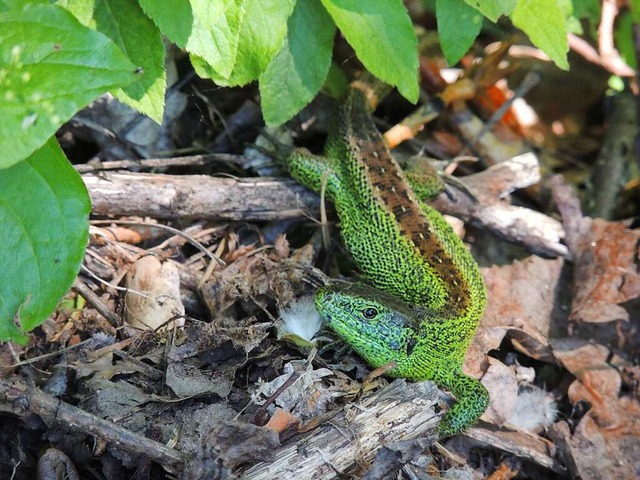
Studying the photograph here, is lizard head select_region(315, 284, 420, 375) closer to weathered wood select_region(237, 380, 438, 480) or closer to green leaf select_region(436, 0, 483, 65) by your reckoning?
weathered wood select_region(237, 380, 438, 480)

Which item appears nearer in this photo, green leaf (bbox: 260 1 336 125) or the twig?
the twig

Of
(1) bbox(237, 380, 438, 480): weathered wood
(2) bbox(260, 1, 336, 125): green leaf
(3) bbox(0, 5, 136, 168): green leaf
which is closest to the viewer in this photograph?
(3) bbox(0, 5, 136, 168): green leaf

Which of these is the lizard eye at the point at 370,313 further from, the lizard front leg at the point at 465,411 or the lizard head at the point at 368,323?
the lizard front leg at the point at 465,411

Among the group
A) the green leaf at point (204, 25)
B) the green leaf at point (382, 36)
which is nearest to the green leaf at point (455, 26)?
the green leaf at point (382, 36)

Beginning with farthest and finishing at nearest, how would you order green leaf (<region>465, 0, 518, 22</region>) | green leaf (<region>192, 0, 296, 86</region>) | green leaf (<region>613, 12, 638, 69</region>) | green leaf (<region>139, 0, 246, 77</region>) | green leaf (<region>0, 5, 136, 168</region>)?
green leaf (<region>613, 12, 638, 69</region>), green leaf (<region>465, 0, 518, 22</region>), green leaf (<region>192, 0, 296, 86</region>), green leaf (<region>139, 0, 246, 77</region>), green leaf (<region>0, 5, 136, 168</region>)

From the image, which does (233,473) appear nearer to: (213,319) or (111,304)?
(213,319)

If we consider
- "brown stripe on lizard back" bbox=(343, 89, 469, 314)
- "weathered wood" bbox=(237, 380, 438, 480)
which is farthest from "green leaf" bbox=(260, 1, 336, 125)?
"weathered wood" bbox=(237, 380, 438, 480)

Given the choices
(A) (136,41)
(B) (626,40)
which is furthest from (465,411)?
(B) (626,40)
